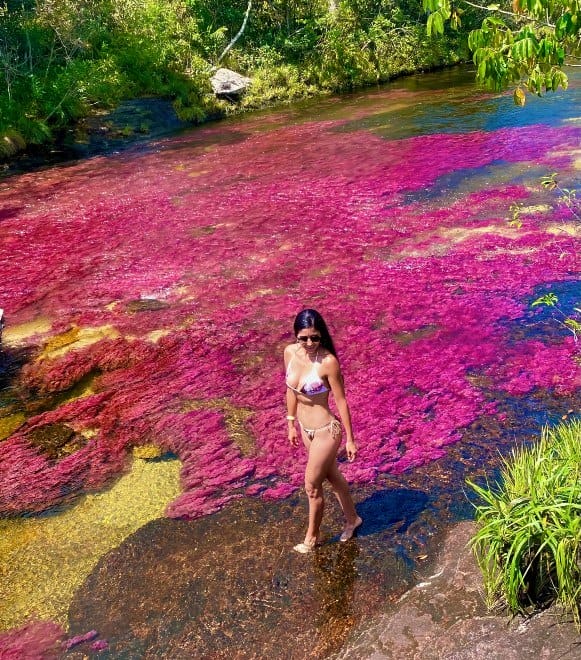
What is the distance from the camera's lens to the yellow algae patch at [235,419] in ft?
18.6

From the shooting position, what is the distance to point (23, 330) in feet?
27.5

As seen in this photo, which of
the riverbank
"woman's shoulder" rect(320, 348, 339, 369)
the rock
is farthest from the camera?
the rock

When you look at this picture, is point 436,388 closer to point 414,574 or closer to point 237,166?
point 414,574

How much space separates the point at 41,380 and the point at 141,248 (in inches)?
168

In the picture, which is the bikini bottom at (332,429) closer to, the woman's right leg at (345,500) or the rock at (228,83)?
the woman's right leg at (345,500)

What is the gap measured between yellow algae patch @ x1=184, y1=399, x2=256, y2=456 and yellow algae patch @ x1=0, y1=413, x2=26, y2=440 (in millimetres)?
1686

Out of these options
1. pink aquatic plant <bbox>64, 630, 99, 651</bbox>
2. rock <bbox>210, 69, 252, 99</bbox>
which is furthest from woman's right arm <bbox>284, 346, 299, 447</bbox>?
rock <bbox>210, 69, 252, 99</bbox>

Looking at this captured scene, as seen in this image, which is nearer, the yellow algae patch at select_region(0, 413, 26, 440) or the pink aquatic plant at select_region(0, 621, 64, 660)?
the pink aquatic plant at select_region(0, 621, 64, 660)

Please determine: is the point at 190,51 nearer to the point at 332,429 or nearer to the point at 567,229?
the point at 567,229

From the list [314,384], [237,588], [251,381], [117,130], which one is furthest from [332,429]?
[117,130]

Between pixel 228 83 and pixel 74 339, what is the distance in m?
18.6

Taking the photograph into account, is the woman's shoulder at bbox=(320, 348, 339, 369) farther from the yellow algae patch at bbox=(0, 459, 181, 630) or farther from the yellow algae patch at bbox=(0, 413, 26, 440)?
the yellow algae patch at bbox=(0, 413, 26, 440)

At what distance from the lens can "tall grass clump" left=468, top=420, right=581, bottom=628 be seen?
3062mm

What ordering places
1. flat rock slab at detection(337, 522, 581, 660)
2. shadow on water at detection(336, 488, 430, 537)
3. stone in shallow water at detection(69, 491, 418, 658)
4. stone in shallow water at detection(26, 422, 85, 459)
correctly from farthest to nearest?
1. stone in shallow water at detection(26, 422, 85, 459)
2. shadow on water at detection(336, 488, 430, 537)
3. stone in shallow water at detection(69, 491, 418, 658)
4. flat rock slab at detection(337, 522, 581, 660)
